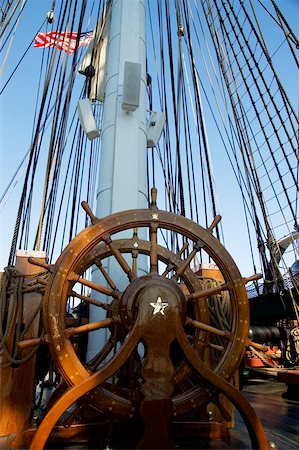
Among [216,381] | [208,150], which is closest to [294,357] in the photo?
[208,150]

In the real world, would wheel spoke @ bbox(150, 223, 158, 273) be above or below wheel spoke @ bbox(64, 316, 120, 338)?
above

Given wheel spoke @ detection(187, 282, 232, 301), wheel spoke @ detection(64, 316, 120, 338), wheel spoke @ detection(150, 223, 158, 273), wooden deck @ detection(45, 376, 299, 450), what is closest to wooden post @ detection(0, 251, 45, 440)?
wooden deck @ detection(45, 376, 299, 450)

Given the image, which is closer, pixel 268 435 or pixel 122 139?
pixel 268 435

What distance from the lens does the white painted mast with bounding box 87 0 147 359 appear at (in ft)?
7.70

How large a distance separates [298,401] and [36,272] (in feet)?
7.77

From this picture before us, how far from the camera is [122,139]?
2.55 m

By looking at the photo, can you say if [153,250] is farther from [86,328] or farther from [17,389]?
[17,389]

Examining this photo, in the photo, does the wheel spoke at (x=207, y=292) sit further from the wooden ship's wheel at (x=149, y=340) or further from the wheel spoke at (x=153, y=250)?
the wheel spoke at (x=153, y=250)

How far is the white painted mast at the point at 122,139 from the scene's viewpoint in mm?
2348

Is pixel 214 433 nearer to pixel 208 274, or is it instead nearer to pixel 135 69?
pixel 208 274

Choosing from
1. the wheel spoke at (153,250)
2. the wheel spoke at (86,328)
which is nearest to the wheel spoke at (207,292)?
the wheel spoke at (153,250)

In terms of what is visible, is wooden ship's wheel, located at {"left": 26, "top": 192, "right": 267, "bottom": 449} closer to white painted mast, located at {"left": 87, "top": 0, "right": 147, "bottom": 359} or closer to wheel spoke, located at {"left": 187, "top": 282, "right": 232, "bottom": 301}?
wheel spoke, located at {"left": 187, "top": 282, "right": 232, "bottom": 301}

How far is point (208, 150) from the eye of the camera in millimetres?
5504

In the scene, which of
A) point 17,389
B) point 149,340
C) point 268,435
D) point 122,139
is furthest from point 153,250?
point 122,139
